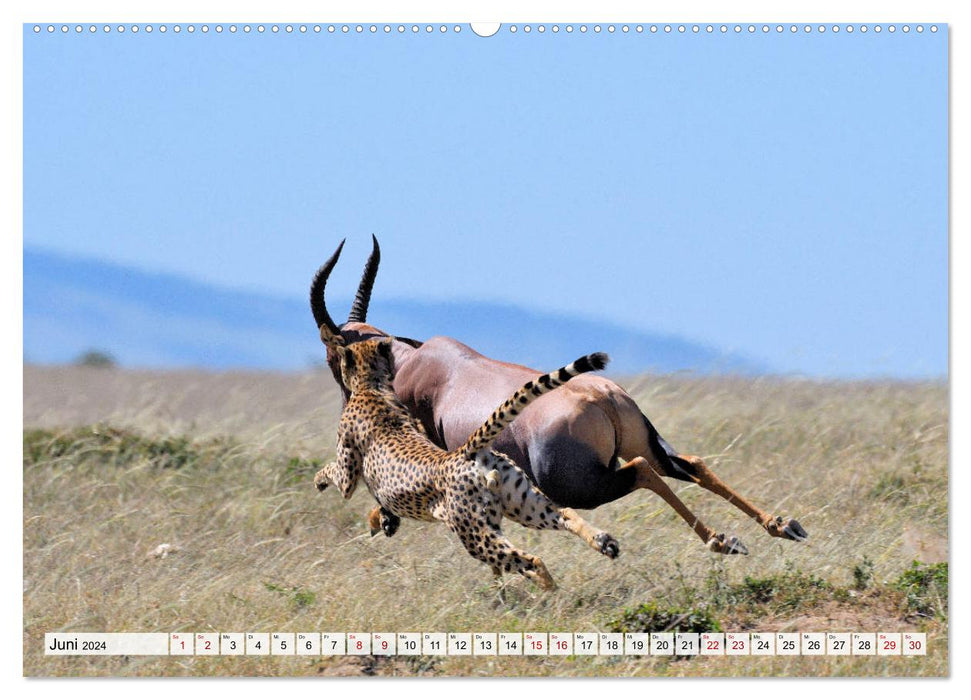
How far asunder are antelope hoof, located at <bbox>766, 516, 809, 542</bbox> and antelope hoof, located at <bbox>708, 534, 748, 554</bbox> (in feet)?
0.74

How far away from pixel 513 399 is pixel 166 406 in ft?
25.1

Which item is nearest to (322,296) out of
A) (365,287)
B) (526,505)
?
(365,287)

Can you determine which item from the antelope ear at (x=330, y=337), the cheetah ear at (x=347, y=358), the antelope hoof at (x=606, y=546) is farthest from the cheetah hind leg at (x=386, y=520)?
the antelope hoof at (x=606, y=546)

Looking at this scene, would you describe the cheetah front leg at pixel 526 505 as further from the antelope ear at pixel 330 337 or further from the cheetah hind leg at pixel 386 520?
the antelope ear at pixel 330 337

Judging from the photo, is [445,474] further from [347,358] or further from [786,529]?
[786,529]

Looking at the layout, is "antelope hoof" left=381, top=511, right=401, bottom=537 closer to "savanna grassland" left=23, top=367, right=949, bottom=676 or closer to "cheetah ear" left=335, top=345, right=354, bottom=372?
"savanna grassland" left=23, top=367, right=949, bottom=676

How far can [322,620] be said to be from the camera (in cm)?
737

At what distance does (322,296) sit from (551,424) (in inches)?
55.3

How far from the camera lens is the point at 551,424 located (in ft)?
25.2

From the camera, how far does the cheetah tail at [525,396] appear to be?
6000 mm

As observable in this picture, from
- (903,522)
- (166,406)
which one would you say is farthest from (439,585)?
(166,406)

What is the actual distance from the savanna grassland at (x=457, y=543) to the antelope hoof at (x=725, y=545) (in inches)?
5.0

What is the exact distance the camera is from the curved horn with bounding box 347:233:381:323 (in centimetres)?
747

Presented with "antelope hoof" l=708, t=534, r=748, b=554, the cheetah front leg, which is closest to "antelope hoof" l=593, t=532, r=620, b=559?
the cheetah front leg
